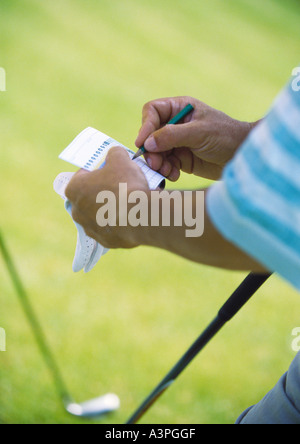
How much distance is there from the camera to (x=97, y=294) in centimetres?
243

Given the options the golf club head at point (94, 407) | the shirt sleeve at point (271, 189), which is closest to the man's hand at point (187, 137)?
the shirt sleeve at point (271, 189)

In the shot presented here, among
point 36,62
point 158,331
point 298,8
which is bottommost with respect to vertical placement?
point 36,62

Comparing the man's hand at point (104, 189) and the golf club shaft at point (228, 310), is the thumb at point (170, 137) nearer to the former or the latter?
the man's hand at point (104, 189)

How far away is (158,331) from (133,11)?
20.4 ft

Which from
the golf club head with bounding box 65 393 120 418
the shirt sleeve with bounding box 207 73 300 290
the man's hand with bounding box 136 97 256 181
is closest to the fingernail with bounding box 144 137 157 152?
the man's hand with bounding box 136 97 256 181

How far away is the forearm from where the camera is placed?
68 cm

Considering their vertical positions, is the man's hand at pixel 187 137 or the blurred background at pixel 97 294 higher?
the man's hand at pixel 187 137

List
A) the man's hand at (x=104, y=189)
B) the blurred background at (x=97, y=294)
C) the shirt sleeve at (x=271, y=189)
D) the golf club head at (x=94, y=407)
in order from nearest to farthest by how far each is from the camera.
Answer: the shirt sleeve at (x=271, y=189)
the man's hand at (x=104, y=189)
the golf club head at (x=94, y=407)
the blurred background at (x=97, y=294)

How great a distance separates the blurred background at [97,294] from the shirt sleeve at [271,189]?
1.41 m

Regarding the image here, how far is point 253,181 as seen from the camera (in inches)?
23.3

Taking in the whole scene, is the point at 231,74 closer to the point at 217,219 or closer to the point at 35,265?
the point at 35,265

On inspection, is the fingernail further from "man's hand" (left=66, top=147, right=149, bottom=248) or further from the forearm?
the forearm

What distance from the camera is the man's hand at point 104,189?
2.78ft

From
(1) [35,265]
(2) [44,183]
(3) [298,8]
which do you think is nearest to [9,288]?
(1) [35,265]
